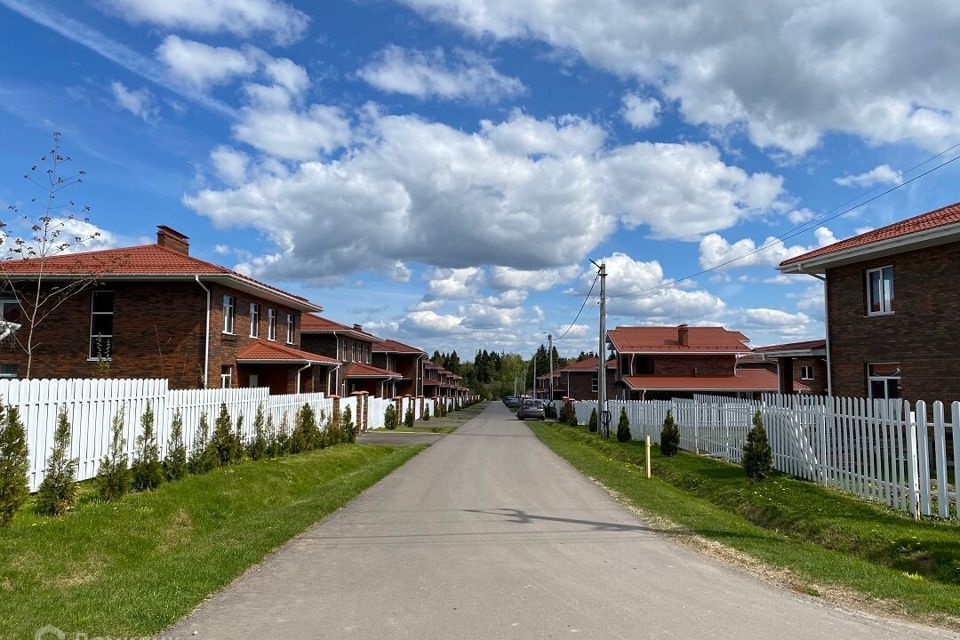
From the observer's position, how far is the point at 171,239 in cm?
2438

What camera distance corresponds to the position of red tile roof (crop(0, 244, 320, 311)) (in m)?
19.4

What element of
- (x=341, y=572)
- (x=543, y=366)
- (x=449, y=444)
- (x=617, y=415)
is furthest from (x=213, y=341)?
(x=543, y=366)

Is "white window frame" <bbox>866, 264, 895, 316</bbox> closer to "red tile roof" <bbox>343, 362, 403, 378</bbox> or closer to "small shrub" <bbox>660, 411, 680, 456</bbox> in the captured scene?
"small shrub" <bbox>660, 411, 680, 456</bbox>

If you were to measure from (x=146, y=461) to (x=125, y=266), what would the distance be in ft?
40.7

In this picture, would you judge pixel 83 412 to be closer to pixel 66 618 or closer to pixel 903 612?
pixel 66 618

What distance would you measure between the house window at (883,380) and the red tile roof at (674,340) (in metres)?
23.2

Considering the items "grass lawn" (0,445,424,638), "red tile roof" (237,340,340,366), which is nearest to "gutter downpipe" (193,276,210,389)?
"red tile roof" (237,340,340,366)

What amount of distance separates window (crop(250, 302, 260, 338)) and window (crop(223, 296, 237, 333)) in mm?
1908

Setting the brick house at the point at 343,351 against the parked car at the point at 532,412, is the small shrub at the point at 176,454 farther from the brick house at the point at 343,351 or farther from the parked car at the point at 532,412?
the parked car at the point at 532,412

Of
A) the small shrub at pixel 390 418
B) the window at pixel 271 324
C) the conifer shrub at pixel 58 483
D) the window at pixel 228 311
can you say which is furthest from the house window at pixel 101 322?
the small shrub at pixel 390 418

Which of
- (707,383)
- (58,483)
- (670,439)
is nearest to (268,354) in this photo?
(670,439)

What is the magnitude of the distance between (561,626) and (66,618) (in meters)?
3.61

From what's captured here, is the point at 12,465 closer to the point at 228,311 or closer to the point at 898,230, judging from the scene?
the point at 228,311

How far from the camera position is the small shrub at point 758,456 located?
13.0 metres
